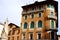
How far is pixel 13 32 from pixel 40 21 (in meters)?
10.4

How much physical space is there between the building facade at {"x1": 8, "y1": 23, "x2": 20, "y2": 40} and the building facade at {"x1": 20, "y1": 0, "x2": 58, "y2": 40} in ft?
12.5

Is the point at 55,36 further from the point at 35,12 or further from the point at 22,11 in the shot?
the point at 22,11

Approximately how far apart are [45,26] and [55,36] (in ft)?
11.4

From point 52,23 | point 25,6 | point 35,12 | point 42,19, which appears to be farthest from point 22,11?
point 52,23

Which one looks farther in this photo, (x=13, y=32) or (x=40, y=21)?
(x=13, y=32)

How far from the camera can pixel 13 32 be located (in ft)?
150

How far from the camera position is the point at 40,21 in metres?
39.4

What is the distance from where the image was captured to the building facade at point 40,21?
3775cm

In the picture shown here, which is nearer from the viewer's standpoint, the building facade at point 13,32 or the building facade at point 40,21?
the building facade at point 40,21

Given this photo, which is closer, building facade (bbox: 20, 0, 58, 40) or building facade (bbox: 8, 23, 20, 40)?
building facade (bbox: 20, 0, 58, 40)

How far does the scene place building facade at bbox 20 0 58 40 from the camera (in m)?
37.8

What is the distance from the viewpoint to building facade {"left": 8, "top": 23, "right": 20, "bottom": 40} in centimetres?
4505

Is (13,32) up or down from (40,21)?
down

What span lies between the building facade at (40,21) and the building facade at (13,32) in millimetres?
3817
